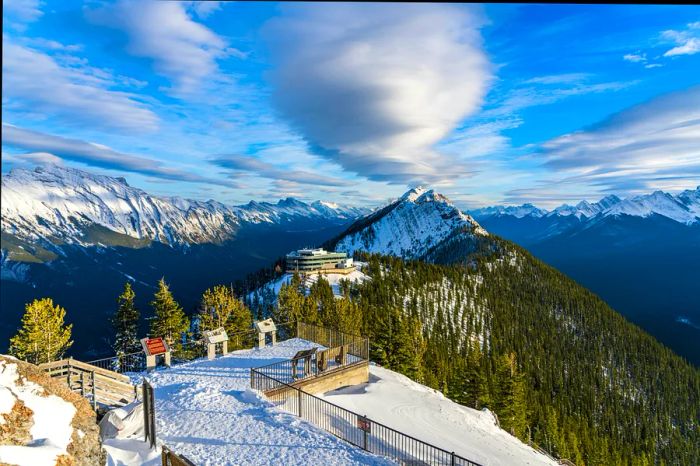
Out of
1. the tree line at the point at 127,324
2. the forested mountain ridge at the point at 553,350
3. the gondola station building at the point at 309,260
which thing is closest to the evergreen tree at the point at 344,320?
the forested mountain ridge at the point at 553,350

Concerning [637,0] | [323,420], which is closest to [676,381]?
[323,420]

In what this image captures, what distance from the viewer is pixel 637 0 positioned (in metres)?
4.11

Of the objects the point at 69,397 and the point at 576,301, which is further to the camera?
the point at 576,301

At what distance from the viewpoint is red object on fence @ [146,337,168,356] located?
21266mm

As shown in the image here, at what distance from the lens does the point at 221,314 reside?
4462 centimetres

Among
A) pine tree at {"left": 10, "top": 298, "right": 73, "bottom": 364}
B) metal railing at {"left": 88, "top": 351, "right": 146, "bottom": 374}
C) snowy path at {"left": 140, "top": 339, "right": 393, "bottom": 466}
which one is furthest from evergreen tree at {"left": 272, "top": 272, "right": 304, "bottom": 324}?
snowy path at {"left": 140, "top": 339, "right": 393, "bottom": 466}

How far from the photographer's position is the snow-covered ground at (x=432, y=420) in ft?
59.5

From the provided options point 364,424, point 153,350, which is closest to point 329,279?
point 153,350

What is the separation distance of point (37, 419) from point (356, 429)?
11.7 meters

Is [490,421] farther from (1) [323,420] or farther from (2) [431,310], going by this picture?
(2) [431,310]

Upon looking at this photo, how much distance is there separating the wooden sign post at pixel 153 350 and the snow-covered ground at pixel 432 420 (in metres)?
9.56

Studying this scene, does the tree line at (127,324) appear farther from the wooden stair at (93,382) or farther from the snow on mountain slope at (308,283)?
the snow on mountain slope at (308,283)

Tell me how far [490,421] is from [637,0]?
89.1 feet

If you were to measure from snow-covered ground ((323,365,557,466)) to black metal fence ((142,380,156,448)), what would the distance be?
980 cm
